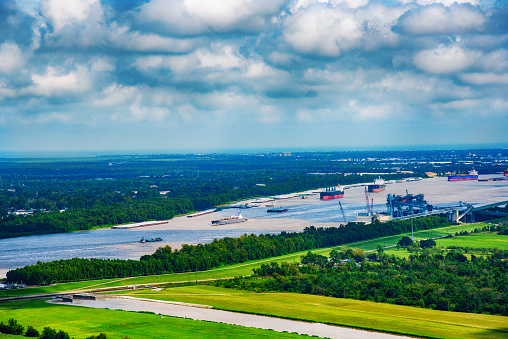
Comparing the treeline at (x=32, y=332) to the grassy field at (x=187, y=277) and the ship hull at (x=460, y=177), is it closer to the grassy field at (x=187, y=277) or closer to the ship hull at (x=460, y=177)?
the grassy field at (x=187, y=277)

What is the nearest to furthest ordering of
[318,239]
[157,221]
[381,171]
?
1. [318,239]
2. [157,221]
3. [381,171]

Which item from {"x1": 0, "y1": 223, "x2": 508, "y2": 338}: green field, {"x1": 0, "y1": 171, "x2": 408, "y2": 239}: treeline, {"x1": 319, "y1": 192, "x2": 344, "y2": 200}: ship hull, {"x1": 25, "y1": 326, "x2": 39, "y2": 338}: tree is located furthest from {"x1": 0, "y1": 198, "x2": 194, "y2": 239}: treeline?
{"x1": 25, "y1": 326, "x2": 39, "y2": 338}: tree

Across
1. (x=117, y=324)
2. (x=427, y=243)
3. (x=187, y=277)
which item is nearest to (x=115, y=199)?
(x=187, y=277)

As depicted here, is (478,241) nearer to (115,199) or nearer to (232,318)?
(232,318)

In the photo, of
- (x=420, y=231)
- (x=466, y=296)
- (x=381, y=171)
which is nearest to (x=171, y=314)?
(x=466, y=296)

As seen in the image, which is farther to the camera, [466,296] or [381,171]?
[381,171]

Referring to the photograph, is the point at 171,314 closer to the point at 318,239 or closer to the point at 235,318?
the point at 235,318

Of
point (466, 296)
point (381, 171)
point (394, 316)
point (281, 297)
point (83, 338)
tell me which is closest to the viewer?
point (83, 338)

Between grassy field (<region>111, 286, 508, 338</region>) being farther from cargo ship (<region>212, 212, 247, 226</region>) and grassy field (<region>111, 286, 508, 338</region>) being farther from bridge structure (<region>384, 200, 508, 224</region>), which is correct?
bridge structure (<region>384, 200, 508, 224</region>)
